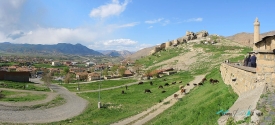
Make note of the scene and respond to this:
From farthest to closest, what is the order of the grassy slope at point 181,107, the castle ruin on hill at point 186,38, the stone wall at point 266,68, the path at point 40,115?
the castle ruin on hill at point 186,38 → the path at point 40,115 → the grassy slope at point 181,107 → the stone wall at point 266,68

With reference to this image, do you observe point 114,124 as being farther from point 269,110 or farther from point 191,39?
point 191,39

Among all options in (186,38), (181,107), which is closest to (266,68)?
(181,107)

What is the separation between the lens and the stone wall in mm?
13853

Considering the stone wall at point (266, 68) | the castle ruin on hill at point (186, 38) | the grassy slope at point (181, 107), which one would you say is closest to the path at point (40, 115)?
the grassy slope at point (181, 107)

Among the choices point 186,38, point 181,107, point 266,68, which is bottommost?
point 181,107

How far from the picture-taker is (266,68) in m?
14.1

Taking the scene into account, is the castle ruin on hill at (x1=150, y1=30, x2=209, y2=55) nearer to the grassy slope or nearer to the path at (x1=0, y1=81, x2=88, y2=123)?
the grassy slope

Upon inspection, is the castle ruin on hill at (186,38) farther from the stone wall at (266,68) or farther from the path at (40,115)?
the stone wall at (266,68)

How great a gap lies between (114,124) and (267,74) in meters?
21.1

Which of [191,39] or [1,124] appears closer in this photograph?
[1,124]

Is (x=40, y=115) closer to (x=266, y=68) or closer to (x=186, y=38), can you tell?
(x=266, y=68)

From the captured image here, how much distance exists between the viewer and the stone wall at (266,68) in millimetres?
13853

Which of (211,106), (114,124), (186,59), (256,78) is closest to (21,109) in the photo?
(114,124)

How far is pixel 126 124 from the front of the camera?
98.8 feet
